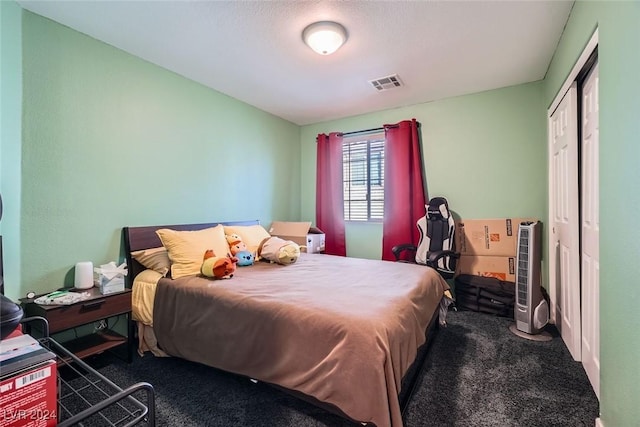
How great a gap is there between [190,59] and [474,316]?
3793 millimetres

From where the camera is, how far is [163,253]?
8.12 feet

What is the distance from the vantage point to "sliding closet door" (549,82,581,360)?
2123 mm

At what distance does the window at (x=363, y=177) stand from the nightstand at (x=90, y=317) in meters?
3.03

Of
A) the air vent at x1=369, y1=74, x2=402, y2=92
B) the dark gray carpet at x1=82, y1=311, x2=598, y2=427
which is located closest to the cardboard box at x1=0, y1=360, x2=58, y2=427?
the dark gray carpet at x1=82, y1=311, x2=598, y2=427

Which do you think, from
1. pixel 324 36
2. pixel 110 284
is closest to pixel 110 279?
pixel 110 284

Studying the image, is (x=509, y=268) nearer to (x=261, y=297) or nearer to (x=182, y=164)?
(x=261, y=297)

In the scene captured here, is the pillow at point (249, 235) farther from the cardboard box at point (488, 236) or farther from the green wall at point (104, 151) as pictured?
the cardboard box at point (488, 236)

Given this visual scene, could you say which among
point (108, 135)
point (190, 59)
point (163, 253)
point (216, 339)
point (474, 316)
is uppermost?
point (190, 59)

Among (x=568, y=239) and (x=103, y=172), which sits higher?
(x=103, y=172)

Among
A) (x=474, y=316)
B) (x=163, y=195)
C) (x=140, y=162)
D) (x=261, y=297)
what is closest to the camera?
(x=261, y=297)

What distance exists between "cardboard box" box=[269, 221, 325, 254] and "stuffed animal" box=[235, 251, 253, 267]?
Result: 3.48 feet

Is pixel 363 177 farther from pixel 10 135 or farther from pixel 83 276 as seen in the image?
pixel 10 135

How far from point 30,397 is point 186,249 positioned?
1640mm

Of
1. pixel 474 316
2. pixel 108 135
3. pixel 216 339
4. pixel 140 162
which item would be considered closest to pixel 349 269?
pixel 216 339
